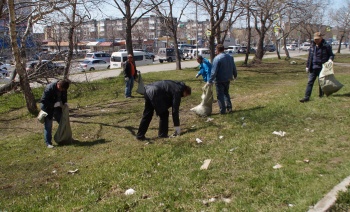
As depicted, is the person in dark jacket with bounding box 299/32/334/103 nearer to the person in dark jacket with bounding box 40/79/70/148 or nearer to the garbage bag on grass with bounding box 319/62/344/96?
the garbage bag on grass with bounding box 319/62/344/96

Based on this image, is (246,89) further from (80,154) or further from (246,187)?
(246,187)

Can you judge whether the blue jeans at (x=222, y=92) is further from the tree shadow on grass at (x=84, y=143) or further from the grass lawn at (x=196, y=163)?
the tree shadow on grass at (x=84, y=143)

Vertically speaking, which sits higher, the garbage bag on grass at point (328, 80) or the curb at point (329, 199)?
the garbage bag on grass at point (328, 80)

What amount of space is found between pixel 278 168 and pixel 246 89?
9.45 meters

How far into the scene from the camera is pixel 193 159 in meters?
5.14

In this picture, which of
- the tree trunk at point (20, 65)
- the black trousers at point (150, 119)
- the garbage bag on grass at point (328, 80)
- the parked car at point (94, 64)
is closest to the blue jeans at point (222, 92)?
the black trousers at point (150, 119)

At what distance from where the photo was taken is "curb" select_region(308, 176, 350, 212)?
10.5 feet

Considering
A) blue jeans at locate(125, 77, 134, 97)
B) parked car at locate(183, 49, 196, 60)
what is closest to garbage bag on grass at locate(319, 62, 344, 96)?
blue jeans at locate(125, 77, 134, 97)

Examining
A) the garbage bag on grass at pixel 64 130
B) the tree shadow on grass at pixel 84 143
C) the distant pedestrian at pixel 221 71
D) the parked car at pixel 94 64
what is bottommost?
the parked car at pixel 94 64

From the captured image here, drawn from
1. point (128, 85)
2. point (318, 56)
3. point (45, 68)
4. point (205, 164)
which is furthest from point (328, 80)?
point (45, 68)

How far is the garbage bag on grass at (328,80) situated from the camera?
25.6 feet

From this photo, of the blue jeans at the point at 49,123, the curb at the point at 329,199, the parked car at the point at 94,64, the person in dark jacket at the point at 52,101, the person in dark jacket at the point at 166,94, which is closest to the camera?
the curb at the point at 329,199

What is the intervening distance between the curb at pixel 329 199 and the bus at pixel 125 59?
29.1 meters

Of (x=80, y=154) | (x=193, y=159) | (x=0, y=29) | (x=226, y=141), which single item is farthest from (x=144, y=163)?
(x=0, y=29)
